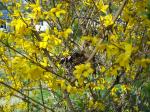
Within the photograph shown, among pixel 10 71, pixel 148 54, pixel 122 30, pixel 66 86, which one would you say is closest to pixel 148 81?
pixel 148 54

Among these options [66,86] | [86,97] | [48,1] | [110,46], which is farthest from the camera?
[86,97]

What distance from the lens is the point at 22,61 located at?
280 centimetres

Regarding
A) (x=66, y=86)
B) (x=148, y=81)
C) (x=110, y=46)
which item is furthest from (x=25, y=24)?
(x=148, y=81)

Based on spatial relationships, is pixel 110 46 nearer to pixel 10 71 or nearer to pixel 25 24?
pixel 25 24

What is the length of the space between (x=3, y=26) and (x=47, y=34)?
1.20m

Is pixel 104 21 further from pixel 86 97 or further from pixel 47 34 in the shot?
pixel 86 97

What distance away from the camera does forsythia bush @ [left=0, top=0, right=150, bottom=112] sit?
2.54 meters

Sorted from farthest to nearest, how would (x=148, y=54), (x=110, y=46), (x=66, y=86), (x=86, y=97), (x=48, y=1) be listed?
1. (x=86, y=97)
2. (x=48, y=1)
3. (x=66, y=86)
4. (x=148, y=54)
5. (x=110, y=46)

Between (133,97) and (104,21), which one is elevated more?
(104,21)

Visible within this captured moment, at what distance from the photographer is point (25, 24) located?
2.93 meters

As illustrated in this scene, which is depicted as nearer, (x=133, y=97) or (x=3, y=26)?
(x=3, y=26)

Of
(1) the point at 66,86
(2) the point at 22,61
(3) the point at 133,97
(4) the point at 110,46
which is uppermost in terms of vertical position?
(4) the point at 110,46

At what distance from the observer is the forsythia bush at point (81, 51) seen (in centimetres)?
254

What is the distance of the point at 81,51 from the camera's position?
335 centimetres
